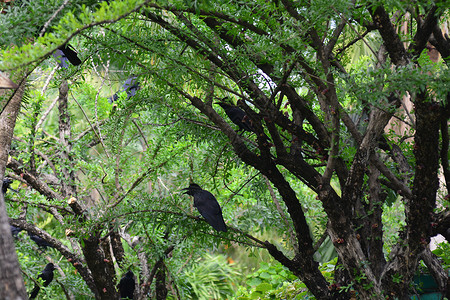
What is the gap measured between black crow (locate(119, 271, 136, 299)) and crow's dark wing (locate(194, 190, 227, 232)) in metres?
1.08

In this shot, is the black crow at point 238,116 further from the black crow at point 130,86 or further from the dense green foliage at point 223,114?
the black crow at point 130,86

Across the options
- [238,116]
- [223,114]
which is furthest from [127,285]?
[238,116]

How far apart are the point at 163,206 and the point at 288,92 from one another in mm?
938

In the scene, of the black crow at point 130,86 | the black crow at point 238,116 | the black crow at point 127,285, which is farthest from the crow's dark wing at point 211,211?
the black crow at point 127,285

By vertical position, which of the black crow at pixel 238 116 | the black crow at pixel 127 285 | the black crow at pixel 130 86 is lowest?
the black crow at pixel 127 285

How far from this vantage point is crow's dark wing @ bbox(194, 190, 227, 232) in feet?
8.15

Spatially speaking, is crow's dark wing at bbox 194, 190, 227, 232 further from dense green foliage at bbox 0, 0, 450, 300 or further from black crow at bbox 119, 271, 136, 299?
black crow at bbox 119, 271, 136, 299

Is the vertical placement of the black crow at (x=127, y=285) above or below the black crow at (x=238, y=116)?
below

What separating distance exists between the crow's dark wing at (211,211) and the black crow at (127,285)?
1.08m

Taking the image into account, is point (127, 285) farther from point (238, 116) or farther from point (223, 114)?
point (238, 116)

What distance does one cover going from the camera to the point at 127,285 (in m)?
3.44

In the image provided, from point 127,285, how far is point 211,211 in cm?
125

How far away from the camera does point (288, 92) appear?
2.36 m

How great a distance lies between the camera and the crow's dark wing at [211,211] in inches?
97.8
